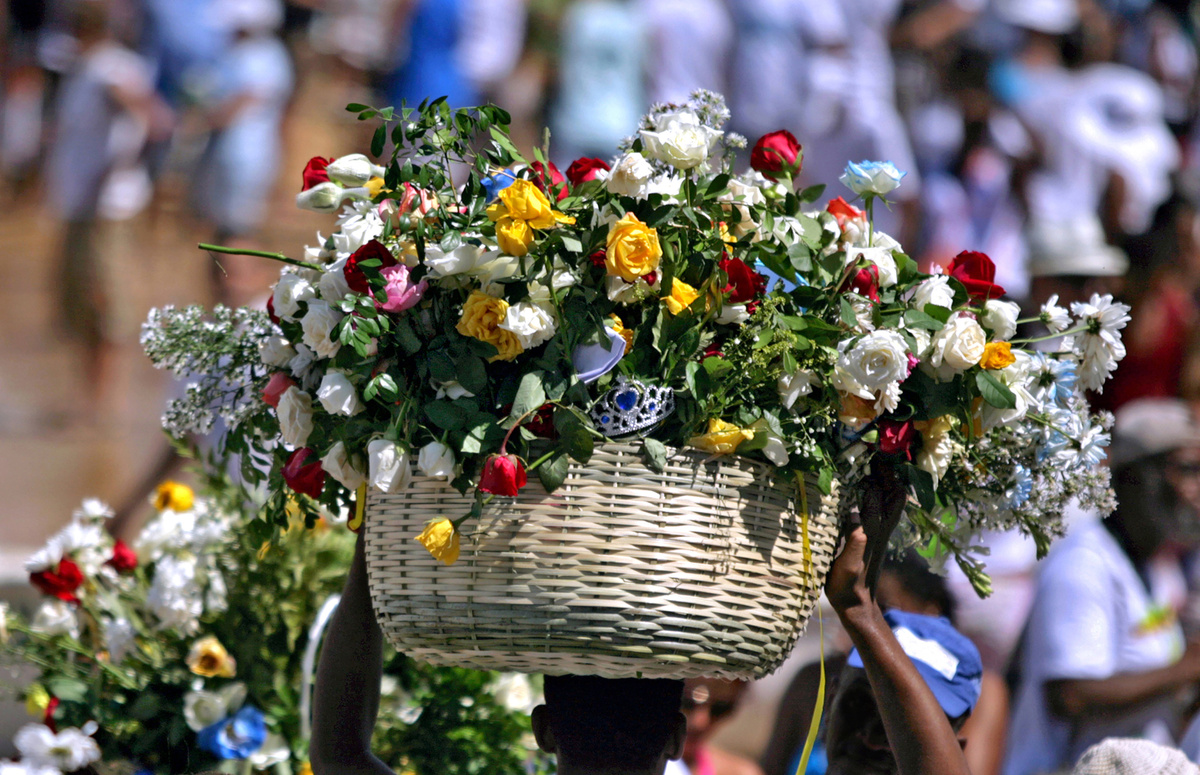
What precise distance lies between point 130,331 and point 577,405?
577 centimetres

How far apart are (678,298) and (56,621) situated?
1.73 m

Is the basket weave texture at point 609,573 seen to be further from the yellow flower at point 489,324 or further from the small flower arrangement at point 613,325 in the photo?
the yellow flower at point 489,324

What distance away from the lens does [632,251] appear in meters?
1.72

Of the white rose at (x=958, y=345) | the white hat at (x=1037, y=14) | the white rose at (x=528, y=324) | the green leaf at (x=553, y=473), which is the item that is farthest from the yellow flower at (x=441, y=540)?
the white hat at (x=1037, y=14)

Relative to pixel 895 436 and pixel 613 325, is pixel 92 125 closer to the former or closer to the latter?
pixel 613 325

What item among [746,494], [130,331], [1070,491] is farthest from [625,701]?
[130,331]

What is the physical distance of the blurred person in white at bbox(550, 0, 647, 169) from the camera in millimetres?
6672

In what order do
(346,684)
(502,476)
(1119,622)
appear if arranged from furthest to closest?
(1119,622) → (346,684) → (502,476)

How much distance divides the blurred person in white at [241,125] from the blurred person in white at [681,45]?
6.13ft

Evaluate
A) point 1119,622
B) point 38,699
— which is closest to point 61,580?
point 38,699

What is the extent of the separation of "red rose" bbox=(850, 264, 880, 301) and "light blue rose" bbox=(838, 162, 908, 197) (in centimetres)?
16

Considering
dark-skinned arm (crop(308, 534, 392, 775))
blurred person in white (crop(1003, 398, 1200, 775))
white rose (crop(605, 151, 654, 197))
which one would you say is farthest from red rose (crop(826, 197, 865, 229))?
blurred person in white (crop(1003, 398, 1200, 775))

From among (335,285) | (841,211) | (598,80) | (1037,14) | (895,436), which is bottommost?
(598,80)

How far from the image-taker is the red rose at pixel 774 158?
6.59ft
